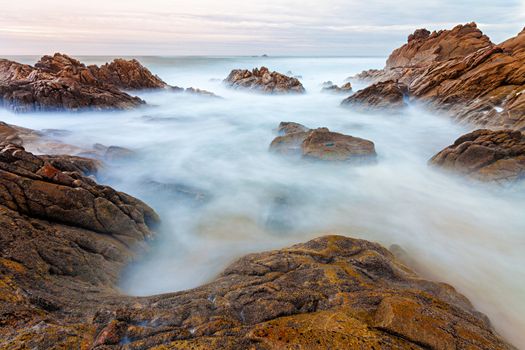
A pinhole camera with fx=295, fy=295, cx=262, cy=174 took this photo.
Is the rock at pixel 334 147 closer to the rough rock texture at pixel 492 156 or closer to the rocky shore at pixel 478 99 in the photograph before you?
the rocky shore at pixel 478 99

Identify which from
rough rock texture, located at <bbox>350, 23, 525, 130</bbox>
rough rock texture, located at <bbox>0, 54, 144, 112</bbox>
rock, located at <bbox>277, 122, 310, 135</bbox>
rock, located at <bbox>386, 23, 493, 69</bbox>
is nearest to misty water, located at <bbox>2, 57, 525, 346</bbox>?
rough rock texture, located at <bbox>350, 23, 525, 130</bbox>

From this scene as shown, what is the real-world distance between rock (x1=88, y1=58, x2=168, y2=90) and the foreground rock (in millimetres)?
25546

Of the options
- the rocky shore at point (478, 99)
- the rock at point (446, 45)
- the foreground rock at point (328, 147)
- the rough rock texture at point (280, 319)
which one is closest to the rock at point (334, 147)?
the foreground rock at point (328, 147)

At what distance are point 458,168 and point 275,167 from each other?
7610 mm

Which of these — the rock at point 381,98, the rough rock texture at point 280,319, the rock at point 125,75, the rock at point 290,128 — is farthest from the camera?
the rock at point 125,75

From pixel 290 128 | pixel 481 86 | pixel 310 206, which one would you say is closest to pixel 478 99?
pixel 481 86

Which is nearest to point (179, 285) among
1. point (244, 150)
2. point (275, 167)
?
point (275, 167)

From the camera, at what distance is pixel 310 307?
12.8ft

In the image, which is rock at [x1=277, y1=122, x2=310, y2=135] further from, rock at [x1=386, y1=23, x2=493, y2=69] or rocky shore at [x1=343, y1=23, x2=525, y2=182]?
rock at [x1=386, y1=23, x2=493, y2=69]

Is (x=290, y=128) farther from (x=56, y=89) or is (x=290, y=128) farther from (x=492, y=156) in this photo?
(x=56, y=89)

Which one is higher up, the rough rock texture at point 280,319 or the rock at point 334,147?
the rock at point 334,147

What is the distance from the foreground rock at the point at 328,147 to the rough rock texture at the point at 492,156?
368 cm

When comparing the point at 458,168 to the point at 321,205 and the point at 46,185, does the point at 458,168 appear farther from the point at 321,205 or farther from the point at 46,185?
the point at 46,185

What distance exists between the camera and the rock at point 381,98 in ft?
79.0
